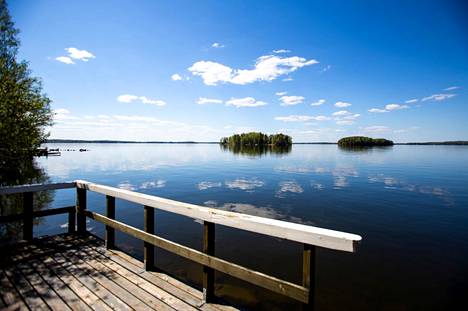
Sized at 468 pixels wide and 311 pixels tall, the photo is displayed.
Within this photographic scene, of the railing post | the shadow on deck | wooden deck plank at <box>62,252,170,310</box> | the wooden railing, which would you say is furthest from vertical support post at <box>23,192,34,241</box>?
the railing post

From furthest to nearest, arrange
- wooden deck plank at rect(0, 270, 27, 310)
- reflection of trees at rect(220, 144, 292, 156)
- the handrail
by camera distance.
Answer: reflection of trees at rect(220, 144, 292, 156) < wooden deck plank at rect(0, 270, 27, 310) < the handrail

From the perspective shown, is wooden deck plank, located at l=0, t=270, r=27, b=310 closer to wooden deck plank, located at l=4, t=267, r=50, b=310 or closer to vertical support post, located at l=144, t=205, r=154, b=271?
wooden deck plank, located at l=4, t=267, r=50, b=310

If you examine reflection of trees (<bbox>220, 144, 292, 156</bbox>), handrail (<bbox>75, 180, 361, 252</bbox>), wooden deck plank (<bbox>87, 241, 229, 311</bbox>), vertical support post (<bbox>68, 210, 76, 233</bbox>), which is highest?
reflection of trees (<bbox>220, 144, 292, 156</bbox>)

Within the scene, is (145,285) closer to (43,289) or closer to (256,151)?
(43,289)

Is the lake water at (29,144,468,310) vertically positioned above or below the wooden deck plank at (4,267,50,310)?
below

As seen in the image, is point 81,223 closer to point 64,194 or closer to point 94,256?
point 94,256

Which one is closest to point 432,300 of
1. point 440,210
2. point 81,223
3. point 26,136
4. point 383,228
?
point 383,228

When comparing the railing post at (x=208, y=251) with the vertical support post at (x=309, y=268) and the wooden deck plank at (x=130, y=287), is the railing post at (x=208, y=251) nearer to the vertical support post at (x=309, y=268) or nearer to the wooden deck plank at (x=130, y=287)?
the wooden deck plank at (x=130, y=287)

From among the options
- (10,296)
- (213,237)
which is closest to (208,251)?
(213,237)

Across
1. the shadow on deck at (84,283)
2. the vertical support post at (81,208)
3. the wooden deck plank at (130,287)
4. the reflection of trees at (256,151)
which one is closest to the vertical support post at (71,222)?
the vertical support post at (81,208)

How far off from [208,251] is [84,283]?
2392mm

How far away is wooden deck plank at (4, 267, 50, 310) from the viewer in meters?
3.71

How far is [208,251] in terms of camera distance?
3.88 metres

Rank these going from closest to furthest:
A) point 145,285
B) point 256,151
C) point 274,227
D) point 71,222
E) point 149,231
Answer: point 274,227
point 145,285
point 149,231
point 71,222
point 256,151
